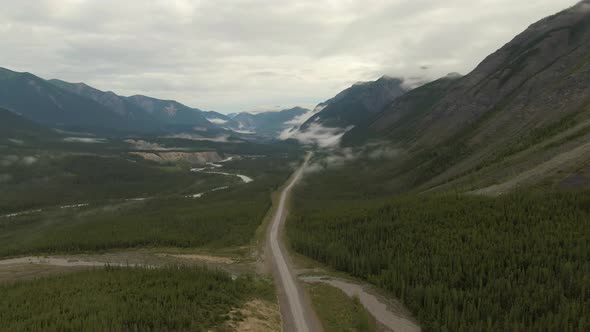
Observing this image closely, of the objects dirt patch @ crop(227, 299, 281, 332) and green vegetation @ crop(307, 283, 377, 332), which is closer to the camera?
dirt patch @ crop(227, 299, 281, 332)

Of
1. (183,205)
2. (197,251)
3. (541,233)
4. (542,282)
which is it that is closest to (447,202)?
(541,233)

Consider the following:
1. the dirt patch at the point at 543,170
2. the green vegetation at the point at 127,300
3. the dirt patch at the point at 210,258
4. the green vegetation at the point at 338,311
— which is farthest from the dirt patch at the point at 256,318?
the dirt patch at the point at 543,170

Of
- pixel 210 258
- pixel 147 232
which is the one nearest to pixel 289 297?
pixel 210 258

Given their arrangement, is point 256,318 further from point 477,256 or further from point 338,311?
point 477,256

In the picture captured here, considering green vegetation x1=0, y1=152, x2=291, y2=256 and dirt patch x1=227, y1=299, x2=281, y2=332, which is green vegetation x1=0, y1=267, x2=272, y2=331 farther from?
green vegetation x1=0, y1=152, x2=291, y2=256

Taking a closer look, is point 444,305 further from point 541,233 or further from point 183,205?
→ point 183,205

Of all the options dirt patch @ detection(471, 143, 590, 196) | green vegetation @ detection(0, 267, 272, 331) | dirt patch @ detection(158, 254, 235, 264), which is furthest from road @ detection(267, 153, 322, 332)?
dirt patch @ detection(471, 143, 590, 196)
